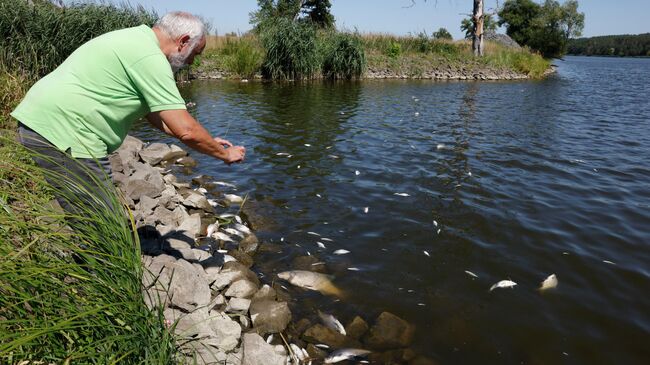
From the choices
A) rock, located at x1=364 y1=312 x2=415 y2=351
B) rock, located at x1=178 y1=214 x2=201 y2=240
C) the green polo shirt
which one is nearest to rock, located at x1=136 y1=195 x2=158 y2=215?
rock, located at x1=178 y1=214 x2=201 y2=240

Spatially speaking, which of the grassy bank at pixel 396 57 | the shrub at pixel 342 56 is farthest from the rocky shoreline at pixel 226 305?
the shrub at pixel 342 56

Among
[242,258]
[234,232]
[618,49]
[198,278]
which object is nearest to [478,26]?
[234,232]

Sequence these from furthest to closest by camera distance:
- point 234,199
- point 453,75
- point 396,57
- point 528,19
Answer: point 528,19 → point 396,57 → point 453,75 → point 234,199

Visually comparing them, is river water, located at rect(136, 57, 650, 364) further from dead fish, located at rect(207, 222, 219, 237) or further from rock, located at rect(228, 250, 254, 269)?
dead fish, located at rect(207, 222, 219, 237)

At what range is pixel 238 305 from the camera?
416cm

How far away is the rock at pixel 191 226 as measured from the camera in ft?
18.5

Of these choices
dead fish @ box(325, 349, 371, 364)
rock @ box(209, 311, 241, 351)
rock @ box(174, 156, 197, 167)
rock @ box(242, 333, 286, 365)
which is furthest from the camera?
rock @ box(174, 156, 197, 167)

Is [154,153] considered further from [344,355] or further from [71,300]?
[71,300]

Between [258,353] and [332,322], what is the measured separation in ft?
2.98

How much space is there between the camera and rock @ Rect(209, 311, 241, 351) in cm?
351

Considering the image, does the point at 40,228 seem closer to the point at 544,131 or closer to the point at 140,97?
the point at 140,97

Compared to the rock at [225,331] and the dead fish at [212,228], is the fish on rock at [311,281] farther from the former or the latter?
the dead fish at [212,228]

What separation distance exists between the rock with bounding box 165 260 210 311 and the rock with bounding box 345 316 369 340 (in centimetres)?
139

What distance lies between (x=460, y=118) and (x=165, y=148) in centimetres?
966
